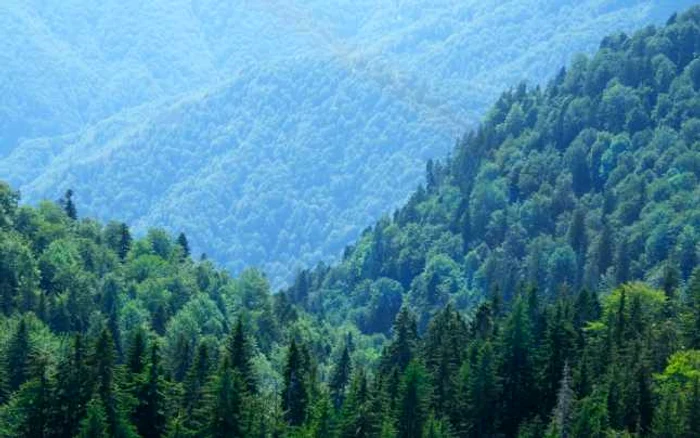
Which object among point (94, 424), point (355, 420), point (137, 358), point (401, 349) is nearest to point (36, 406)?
point (94, 424)

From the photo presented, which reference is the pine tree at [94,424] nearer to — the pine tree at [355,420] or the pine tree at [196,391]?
the pine tree at [196,391]

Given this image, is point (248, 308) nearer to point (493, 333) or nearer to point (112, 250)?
point (112, 250)

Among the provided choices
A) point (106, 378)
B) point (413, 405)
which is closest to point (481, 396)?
point (413, 405)

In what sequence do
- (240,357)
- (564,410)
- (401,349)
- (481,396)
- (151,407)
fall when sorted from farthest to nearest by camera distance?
(401,349)
(481,396)
(240,357)
(151,407)
(564,410)

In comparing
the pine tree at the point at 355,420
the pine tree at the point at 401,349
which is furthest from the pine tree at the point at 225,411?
the pine tree at the point at 401,349

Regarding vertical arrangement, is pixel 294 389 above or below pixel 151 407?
above

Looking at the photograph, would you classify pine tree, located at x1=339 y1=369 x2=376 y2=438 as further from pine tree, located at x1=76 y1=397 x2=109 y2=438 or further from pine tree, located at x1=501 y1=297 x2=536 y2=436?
pine tree, located at x1=76 y1=397 x2=109 y2=438

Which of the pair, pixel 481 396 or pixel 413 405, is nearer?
pixel 413 405

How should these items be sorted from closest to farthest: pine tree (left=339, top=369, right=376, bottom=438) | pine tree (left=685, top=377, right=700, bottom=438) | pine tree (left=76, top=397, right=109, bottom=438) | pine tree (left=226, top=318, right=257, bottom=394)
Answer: pine tree (left=76, top=397, right=109, bottom=438) < pine tree (left=685, top=377, right=700, bottom=438) < pine tree (left=339, top=369, right=376, bottom=438) < pine tree (left=226, top=318, right=257, bottom=394)

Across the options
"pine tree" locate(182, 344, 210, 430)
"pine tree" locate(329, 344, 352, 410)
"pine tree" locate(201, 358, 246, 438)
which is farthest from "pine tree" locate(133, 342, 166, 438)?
"pine tree" locate(329, 344, 352, 410)

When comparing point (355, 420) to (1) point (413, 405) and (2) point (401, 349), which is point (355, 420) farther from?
(2) point (401, 349)

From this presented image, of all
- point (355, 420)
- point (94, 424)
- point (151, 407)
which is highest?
point (151, 407)

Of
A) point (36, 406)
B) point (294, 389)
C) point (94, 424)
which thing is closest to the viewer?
point (94, 424)

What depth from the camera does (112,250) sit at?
648 ft
